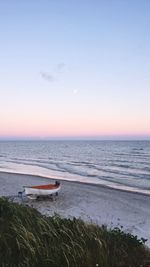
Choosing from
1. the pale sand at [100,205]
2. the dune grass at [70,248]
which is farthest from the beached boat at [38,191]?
the dune grass at [70,248]

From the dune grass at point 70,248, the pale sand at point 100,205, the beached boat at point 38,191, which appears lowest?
the pale sand at point 100,205

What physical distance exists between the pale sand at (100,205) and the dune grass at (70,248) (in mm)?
5130

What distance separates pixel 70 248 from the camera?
5418 millimetres

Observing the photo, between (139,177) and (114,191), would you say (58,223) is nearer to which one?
(114,191)

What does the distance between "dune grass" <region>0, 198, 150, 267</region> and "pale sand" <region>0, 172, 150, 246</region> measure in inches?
202

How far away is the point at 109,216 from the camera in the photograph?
14953 mm

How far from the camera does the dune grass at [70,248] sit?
17.1ft

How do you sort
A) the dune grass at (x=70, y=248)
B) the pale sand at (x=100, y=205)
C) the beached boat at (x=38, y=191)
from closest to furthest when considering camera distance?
the dune grass at (x=70, y=248) < the pale sand at (x=100, y=205) < the beached boat at (x=38, y=191)

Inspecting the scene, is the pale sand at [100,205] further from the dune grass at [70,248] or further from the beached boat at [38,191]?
the dune grass at [70,248]

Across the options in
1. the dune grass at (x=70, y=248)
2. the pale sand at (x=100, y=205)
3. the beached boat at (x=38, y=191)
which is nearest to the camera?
the dune grass at (x=70, y=248)

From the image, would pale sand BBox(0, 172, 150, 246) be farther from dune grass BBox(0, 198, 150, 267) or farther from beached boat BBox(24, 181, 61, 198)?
dune grass BBox(0, 198, 150, 267)

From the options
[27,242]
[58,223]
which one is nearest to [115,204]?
[58,223]

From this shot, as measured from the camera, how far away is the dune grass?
17.1 ft

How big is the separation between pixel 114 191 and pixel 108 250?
16742 mm
